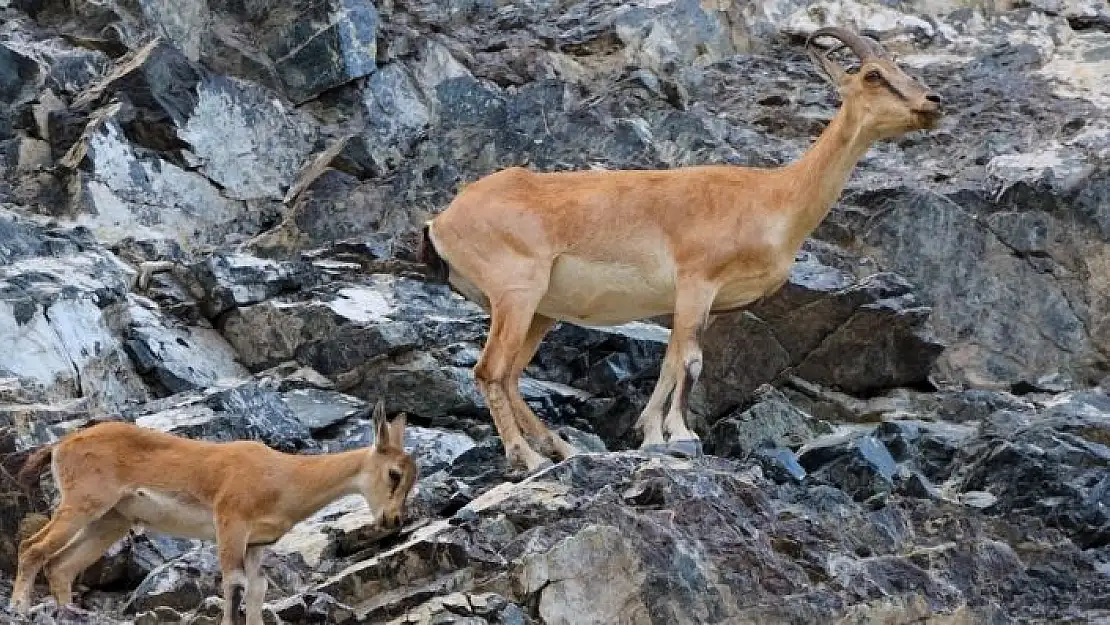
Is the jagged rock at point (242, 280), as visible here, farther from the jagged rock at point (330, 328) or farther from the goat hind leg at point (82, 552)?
the goat hind leg at point (82, 552)

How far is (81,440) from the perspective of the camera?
12.8 meters

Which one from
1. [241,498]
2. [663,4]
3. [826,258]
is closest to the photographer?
[241,498]

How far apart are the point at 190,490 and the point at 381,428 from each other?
142 centimetres

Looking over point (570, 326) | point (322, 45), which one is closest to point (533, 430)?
point (570, 326)

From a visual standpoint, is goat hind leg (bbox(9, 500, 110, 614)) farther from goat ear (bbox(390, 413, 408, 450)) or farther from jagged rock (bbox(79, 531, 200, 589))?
goat ear (bbox(390, 413, 408, 450))

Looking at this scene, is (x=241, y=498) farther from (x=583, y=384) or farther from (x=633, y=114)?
(x=633, y=114)

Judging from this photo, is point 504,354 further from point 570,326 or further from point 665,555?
point 570,326

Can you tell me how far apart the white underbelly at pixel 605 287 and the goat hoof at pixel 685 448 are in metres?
1.28

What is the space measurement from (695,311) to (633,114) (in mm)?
9719

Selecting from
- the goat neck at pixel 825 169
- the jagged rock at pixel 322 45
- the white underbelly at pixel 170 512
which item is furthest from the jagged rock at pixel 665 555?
the jagged rock at pixel 322 45

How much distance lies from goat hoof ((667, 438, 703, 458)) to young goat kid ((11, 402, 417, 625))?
6.07 feet

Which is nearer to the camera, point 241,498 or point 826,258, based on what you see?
point 241,498

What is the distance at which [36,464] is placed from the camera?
13.1 meters

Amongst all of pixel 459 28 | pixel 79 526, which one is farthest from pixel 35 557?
pixel 459 28
